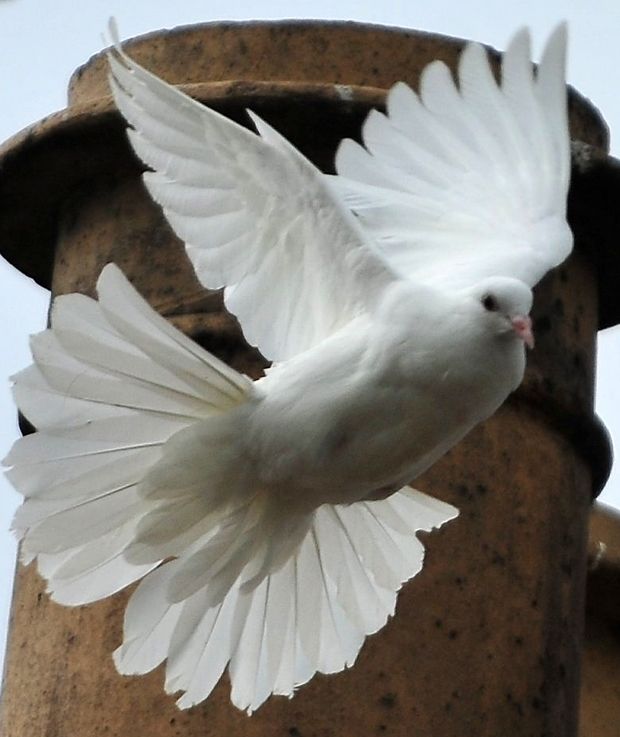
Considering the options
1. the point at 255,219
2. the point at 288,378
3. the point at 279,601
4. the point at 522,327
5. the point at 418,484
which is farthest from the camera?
the point at 418,484

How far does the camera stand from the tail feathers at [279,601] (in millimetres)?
6160

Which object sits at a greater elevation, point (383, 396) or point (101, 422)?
point (101, 422)

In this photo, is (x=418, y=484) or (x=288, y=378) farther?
(x=418, y=484)

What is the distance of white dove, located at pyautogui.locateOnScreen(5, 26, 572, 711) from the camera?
19.1 feet

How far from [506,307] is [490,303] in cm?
4

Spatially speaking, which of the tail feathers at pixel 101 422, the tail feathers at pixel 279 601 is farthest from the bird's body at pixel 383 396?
the tail feathers at pixel 279 601

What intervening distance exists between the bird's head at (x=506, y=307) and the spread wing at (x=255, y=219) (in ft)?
0.95

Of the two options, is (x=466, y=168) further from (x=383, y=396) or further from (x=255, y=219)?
(x=383, y=396)

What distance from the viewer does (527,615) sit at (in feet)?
21.4

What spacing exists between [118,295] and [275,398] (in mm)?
424

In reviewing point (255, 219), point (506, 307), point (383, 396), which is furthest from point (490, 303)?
point (255, 219)

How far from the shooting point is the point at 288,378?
19.5 feet

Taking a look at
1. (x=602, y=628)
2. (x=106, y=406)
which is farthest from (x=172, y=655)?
(x=602, y=628)

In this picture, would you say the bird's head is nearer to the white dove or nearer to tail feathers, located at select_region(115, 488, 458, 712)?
the white dove
